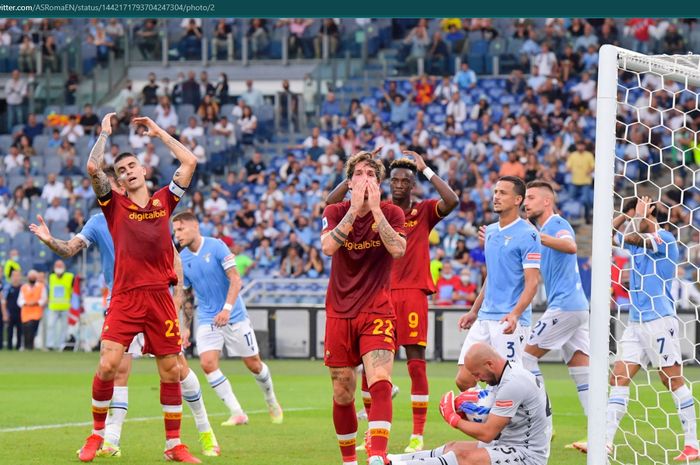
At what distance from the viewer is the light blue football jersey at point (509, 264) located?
11.4 metres

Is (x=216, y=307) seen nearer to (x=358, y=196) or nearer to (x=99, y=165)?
(x=99, y=165)

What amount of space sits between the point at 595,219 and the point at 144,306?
155 inches

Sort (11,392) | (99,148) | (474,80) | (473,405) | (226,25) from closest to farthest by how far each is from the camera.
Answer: (473,405), (99,148), (11,392), (474,80), (226,25)

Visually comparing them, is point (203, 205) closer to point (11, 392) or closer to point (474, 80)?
point (474, 80)

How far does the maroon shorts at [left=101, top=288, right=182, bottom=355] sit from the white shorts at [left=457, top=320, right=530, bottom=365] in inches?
106

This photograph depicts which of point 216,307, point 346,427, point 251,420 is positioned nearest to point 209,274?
point 216,307

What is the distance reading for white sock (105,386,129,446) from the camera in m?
11.1

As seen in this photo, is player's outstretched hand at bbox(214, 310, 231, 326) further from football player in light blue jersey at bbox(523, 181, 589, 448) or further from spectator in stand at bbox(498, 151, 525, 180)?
spectator in stand at bbox(498, 151, 525, 180)

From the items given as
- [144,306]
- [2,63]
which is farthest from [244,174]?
[144,306]

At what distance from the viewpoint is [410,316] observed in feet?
38.5

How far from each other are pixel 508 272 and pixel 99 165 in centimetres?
385

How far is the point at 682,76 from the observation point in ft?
31.4

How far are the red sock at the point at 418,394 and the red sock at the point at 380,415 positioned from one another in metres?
2.31

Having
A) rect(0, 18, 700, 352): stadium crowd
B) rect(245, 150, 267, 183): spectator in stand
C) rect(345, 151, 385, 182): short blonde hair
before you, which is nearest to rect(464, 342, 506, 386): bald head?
rect(345, 151, 385, 182): short blonde hair
